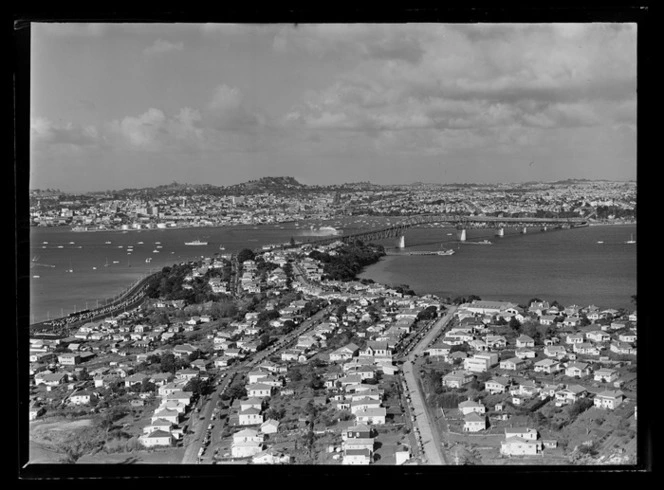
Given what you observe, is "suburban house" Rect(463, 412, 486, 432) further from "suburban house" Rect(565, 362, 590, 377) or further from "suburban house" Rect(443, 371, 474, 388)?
"suburban house" Rect(565, 362, 590, 377)

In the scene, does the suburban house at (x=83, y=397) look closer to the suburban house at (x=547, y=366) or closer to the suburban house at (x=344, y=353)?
the suburban house at (x=344, y=353)

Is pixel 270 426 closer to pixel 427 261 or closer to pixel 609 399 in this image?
pixel 609 399

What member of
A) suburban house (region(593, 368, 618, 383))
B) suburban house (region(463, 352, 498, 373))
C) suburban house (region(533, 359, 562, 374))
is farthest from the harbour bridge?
suburban house (region(593, 368, 618, 383))

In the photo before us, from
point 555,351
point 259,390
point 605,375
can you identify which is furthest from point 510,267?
point 259,390

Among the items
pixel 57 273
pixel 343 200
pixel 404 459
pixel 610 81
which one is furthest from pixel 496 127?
pixel 57 273

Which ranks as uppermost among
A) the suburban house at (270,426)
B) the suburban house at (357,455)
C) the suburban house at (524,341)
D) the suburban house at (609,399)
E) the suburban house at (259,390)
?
the suburban house at (524,341)

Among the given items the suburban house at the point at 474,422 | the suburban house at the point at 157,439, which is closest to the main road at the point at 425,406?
the suburban house at the point at 474,422
